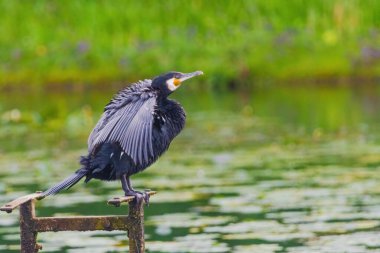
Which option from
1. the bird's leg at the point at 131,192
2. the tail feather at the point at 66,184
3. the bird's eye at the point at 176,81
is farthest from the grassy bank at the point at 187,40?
the tail feather at the point at 66,184

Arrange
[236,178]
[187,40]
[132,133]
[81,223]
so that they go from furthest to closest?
[187,40]
[236,178]
[81,223]
[132,133]

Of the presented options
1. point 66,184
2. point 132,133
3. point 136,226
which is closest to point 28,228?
point 66,184

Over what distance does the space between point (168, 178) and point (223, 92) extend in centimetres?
2122

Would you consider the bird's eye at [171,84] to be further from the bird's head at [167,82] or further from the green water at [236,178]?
the green water at [236,178]

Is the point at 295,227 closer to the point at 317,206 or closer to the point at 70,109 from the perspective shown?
the point at 317,206

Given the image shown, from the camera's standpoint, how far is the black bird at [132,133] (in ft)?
37.0

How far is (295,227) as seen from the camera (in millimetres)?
14992

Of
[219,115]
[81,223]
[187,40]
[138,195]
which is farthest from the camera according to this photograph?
[187,40]

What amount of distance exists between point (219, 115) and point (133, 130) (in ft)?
63.9

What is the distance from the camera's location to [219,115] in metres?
30.7

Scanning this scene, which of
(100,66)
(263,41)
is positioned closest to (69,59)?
(100,66)

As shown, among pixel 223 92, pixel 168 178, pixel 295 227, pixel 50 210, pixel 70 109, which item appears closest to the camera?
pixel 295 227

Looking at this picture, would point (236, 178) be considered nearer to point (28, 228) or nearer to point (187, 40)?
point (28, 228)

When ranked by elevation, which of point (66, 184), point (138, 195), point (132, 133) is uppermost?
point (132, 133)
